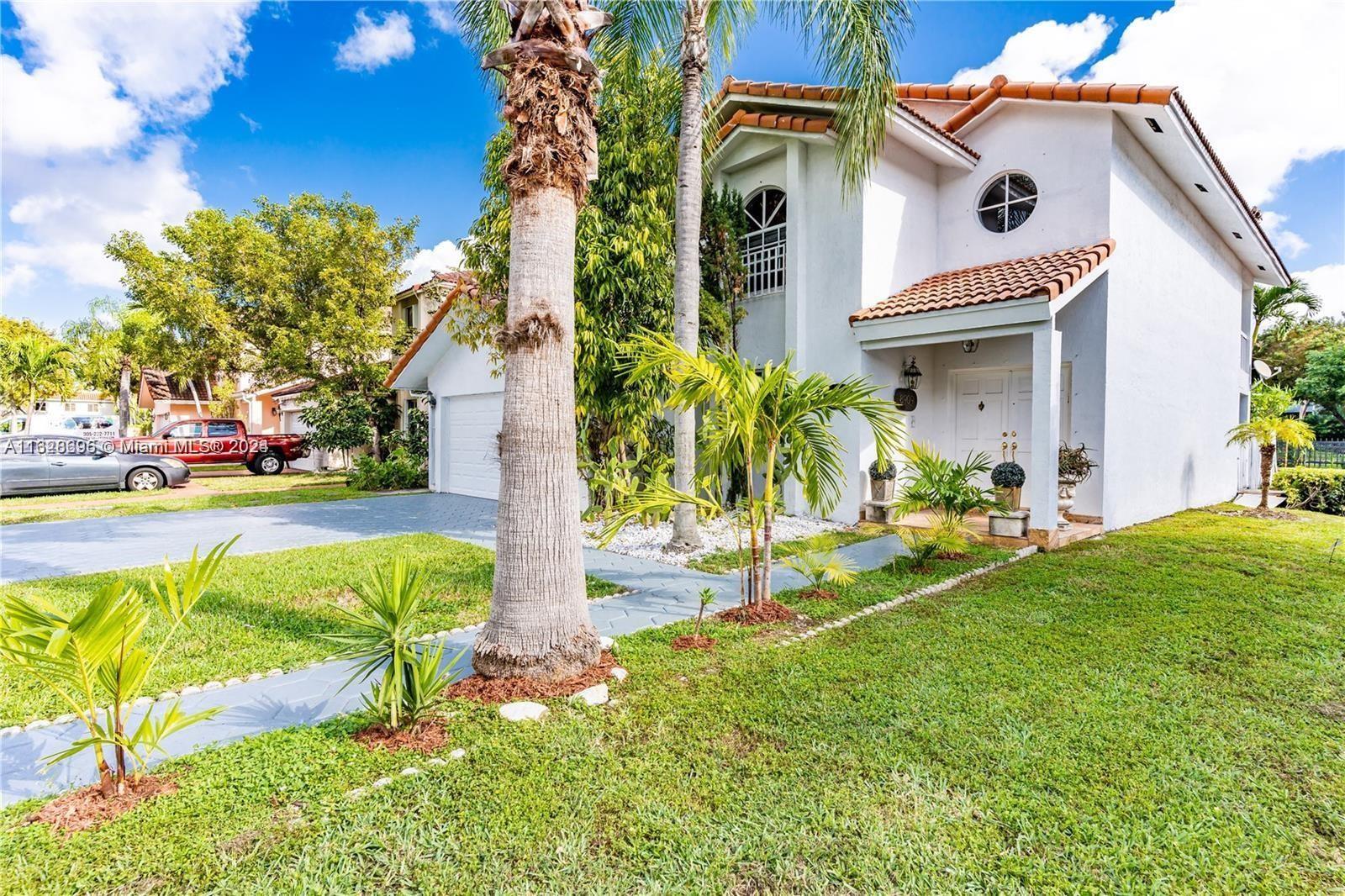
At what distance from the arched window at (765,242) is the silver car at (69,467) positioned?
1720cm

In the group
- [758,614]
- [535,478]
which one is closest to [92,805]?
[535,478]

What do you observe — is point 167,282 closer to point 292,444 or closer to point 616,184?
point 292,444

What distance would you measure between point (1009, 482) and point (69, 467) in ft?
69.7

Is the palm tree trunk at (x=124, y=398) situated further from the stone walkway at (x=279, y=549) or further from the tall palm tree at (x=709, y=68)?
the tall palm tree at (x=709, y=68)

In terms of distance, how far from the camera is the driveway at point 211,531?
801cm

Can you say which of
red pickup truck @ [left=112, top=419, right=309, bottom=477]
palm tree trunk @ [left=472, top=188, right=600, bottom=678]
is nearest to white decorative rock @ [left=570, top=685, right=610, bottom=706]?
palm tree trunk @ [left=472, top=188, right=600, bottom=678]

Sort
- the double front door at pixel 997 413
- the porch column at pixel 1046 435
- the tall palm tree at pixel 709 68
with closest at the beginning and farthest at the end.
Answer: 1. the tall palm tree at pixel 709 68
2. the porch column at pixel 1046 435
3. the double front door at pixel 997 413

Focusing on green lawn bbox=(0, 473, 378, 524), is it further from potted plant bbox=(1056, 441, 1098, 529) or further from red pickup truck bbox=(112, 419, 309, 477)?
potted plant bbox=(1056, 441, 1098, 529)

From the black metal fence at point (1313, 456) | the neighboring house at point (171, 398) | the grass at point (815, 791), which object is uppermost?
the neighboring house at point (171, 398)

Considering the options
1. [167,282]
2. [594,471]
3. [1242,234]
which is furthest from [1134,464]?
[167,282]

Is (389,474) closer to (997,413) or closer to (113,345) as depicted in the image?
(997,413)

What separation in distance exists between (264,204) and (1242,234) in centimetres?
2781

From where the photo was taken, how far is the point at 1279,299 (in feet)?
72.6

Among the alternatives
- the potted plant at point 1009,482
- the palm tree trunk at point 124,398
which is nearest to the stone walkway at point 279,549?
the potted plant at point 1009,482
